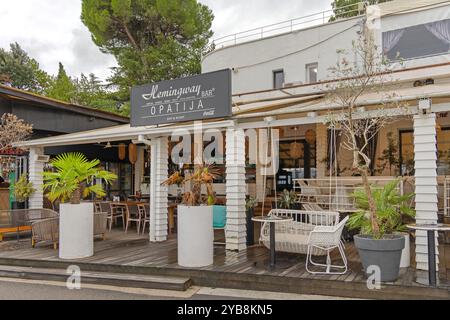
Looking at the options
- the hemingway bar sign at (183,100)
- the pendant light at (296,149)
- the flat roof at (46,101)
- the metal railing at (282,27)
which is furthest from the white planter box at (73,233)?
the metal railing at (282,27)

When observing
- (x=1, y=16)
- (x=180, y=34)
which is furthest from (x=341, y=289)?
(x=1, y=16)

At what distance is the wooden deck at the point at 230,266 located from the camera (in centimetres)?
482

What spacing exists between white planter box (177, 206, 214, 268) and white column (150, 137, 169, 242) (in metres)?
2.20

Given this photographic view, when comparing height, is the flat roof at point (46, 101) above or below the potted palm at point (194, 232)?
above

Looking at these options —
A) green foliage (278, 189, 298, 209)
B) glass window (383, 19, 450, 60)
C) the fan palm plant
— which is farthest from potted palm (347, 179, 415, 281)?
glass window (383, 19, 450, 60)

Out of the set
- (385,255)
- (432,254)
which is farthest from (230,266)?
(432,254)

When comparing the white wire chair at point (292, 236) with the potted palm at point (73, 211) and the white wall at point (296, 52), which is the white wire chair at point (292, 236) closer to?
the potted palm at point (73, 211)

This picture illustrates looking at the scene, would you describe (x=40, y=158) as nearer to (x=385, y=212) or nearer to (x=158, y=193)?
(x=158, y=193)

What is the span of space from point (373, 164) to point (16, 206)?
366 inches

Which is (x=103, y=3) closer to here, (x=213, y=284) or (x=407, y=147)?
(x=407, y=147)

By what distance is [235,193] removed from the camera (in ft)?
22.8

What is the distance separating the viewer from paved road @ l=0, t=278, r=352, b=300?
16.3 feet

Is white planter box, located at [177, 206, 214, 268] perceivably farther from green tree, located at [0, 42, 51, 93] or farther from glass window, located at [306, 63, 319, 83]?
green tree, located at [0, 42, 51, 93]

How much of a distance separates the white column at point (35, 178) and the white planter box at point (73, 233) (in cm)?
376
